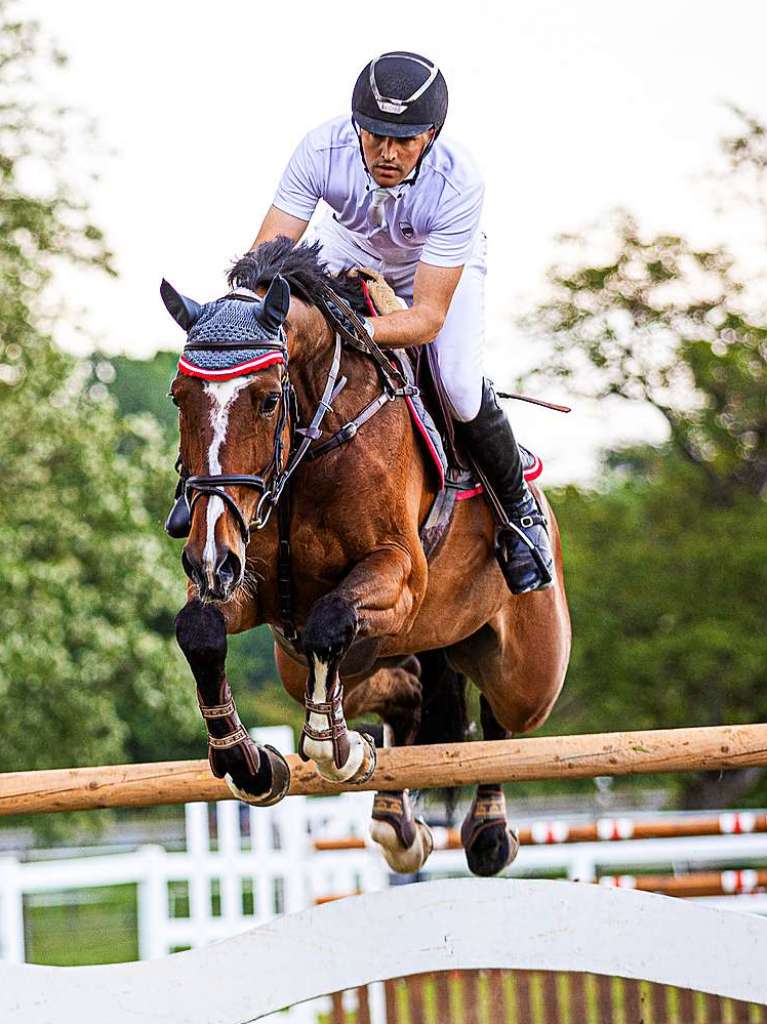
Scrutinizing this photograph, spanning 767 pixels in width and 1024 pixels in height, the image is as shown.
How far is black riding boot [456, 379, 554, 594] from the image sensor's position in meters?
4.58

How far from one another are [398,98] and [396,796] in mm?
2620

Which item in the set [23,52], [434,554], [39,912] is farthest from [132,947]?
[434,554]

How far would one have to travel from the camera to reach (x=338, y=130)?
420 cm

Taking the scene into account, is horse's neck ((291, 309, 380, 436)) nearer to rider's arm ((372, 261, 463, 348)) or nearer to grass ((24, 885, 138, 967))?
rider's arm ((372, 261, 463, 348))

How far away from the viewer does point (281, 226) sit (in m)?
4.34

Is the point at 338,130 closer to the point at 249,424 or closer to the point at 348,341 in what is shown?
the point at 348,341

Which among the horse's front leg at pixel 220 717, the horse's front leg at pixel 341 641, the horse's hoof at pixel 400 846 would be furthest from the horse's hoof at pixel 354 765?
the horse's hoof at pixel 400 846

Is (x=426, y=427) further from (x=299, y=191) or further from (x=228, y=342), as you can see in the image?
(x=228, y=342)

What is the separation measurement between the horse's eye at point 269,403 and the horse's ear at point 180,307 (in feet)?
0.88

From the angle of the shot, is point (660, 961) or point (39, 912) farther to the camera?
point (39, 912)

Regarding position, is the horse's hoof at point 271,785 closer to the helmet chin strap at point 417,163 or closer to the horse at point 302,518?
the horse at point 302,518

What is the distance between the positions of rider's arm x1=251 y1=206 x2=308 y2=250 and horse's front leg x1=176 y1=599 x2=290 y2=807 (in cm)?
124

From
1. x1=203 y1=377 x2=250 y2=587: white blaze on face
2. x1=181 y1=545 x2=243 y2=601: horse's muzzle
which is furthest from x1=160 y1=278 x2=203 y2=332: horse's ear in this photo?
x1=181 y1=545 x2=243 y2=601: horse's muzzle

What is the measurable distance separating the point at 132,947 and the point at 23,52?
1117 cm
